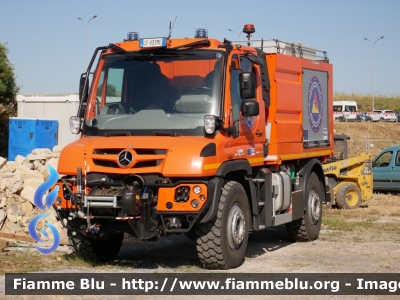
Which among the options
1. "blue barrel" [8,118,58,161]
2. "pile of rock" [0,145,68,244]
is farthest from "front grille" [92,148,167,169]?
"blue barrel" [8,118,58,161]

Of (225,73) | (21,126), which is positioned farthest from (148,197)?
(21,126)

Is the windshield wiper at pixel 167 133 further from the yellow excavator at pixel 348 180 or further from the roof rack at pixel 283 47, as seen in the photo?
the yellow excavator at pixel 348 180

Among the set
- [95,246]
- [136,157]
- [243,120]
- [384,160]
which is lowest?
[95,246]

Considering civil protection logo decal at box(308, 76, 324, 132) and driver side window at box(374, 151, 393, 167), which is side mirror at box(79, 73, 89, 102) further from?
driver side window at box(374, 151, 393, 167)

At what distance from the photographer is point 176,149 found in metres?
9.29

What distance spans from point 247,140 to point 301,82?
9.38 feet

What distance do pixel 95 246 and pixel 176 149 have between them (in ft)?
7.26

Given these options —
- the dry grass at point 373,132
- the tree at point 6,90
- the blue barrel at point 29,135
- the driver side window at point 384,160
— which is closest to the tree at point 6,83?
the tree at point 6,90

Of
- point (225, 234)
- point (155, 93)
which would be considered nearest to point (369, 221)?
point (225, 234)

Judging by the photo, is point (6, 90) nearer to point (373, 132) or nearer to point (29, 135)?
point (29, 135)

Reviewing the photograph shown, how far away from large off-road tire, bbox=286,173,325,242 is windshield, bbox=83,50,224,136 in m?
4.09

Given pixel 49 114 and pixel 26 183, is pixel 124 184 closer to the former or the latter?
pixel 26 183

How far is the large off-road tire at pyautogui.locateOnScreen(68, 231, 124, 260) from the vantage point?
10.4 meters

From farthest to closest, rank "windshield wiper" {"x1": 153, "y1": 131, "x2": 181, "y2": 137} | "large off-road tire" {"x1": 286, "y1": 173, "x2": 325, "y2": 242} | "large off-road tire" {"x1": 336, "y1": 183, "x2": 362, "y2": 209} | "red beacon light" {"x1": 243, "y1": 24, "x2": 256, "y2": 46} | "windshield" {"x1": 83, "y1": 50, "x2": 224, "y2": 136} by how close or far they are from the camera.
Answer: "large off-road tire" {"x1": 336, "y1": 183, "x2": 362, "y2": 209}
"large off-road tire" {"x1": 286, "y1": 173, "x2": 325, "y2": 242}
"red beacon light" {"x1": 243, "y1": 24, "x2": 256, "y2": 46}
"windshield" {"x1": 83, "y1": 50, "x2": 224, "y2": 136}
"windshield wiper" {"x1": 153, "y1": 131, "x2": 181, "y2": 137}
